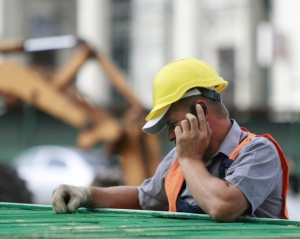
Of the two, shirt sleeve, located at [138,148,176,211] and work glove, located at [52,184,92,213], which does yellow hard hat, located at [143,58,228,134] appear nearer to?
shirt sleeve, located at [138,148,176,211]

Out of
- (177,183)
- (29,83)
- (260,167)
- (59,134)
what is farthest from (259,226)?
(59,134)

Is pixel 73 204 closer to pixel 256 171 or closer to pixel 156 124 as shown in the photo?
pixel 156 124

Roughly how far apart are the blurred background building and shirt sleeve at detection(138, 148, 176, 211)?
28.1m

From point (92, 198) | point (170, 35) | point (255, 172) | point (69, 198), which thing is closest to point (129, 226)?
point (255, 172)

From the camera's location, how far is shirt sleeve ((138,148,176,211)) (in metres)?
5.45

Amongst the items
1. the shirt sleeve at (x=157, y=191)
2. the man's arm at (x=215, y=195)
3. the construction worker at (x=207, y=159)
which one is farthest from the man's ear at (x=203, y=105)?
the shirt sleeve at (x=157, y=191)

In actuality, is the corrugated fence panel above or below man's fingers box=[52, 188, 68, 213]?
above

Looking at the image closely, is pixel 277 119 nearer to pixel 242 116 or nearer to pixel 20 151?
pixel 242 116

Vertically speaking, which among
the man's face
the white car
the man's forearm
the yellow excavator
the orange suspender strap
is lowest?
the white car

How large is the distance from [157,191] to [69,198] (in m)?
0.50

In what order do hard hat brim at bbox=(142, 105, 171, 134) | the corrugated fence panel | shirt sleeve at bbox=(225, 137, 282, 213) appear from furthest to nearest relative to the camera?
hard hat brim at bbox=(142, 105, 171, 134) → shirt sleeve at bbox=(225, 137, 282, 213) → the corrugated fence panel

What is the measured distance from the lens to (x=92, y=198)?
5414 mm

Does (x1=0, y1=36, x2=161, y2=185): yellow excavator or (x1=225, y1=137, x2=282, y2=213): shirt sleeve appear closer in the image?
(x1=225, y1=137, x2=282, y2=213): shirt sleeve

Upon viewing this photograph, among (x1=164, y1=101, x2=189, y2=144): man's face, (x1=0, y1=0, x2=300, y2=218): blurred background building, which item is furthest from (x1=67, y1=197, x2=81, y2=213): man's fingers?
(x1=0, y1=0, x2=300, y2=218): blurred background building
